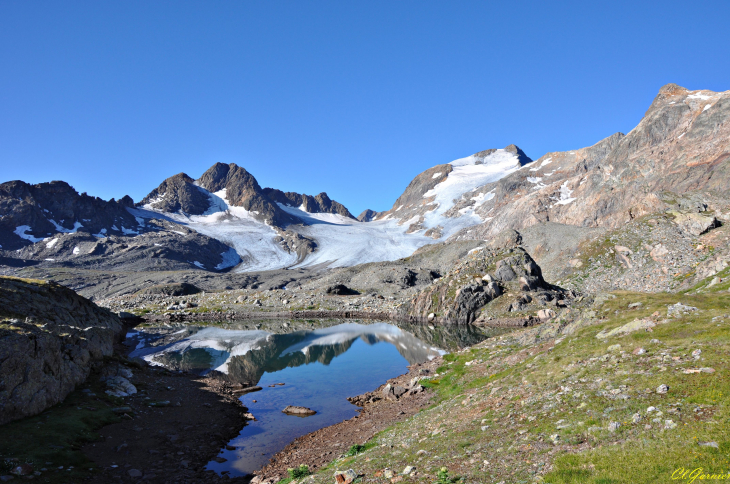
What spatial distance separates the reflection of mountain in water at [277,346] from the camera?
49.1m

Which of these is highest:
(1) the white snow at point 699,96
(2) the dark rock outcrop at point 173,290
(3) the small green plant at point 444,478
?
(1) the white snow at point 699,96

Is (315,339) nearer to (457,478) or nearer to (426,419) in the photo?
(426,419)

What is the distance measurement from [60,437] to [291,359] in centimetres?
3300

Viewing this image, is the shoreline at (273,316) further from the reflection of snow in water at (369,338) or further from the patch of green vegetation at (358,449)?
the patch of green vegetation at (358,449)

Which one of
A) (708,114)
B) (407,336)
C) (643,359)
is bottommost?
(407,336)

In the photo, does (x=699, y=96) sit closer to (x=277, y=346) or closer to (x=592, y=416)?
(x=277, y=346)

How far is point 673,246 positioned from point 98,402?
257 ft

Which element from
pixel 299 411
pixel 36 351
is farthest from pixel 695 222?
pixel 36 351

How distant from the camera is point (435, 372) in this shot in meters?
34.2

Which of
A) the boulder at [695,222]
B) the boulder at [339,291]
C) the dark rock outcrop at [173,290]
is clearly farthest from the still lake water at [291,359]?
the dark rock outcrop at [173,290]

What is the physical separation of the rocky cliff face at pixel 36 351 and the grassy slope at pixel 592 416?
17948 mm

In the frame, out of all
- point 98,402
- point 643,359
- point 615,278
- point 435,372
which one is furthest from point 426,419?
point 615,278

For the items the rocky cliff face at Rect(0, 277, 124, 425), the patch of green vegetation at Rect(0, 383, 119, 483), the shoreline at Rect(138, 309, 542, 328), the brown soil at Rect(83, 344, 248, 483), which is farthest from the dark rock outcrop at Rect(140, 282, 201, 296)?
the patch of green vegetation at Rect(0, 383, 119, 483)

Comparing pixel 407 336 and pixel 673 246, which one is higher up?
pixel 673 246
